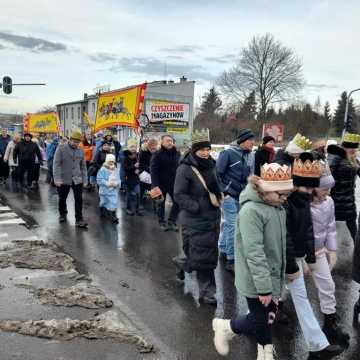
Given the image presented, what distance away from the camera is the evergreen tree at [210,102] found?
73.6 metres

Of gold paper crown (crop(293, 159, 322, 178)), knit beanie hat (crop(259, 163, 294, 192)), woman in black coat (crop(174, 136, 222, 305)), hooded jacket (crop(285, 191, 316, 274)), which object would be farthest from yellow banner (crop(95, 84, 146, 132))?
knit beanie hat (crop(259, 163, 294, 192))

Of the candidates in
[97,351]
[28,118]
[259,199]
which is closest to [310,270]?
[259,199]

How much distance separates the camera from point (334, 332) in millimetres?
4316

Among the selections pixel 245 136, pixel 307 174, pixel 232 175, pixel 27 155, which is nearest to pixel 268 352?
pixel 307 174

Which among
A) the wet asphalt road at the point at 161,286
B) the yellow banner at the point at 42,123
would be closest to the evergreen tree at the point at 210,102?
the yellow banner at the point at 42,123

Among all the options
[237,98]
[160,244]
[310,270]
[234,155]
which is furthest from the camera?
[237,98]

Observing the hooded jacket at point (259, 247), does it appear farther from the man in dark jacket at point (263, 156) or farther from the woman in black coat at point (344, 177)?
the man in dark jacket at point (263, 156)

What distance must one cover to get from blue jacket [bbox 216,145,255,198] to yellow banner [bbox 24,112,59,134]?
49.9 feet

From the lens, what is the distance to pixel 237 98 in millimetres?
64312

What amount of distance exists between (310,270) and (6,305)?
3.27 metres

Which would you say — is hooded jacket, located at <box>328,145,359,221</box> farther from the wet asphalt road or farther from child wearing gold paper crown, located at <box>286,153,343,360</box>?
child wearing gold paper crown, located at <box>286,153,343,360</box>

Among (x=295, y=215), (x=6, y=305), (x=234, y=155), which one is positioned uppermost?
(x=234, y=155)

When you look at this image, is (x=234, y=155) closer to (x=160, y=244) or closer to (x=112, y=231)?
(x=160, y=244)

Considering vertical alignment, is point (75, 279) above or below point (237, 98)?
below
